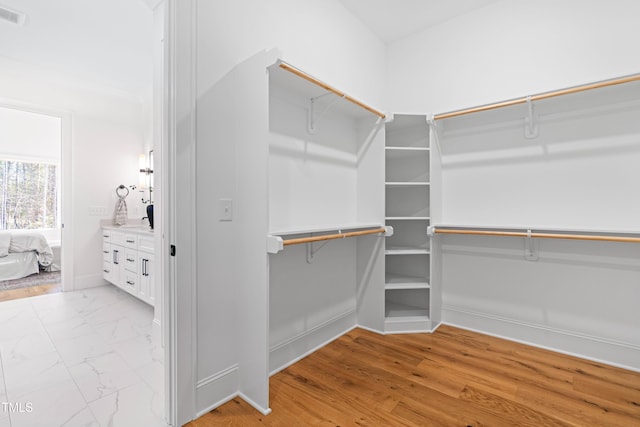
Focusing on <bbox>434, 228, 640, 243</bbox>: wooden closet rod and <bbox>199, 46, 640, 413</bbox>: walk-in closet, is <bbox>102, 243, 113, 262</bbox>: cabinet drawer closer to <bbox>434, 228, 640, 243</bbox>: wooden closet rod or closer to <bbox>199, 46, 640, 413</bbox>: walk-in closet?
<bbox>199, 46, 640, 413</bbox>: walk-in closet

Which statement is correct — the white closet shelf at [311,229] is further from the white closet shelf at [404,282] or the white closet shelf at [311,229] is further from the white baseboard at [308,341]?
the white baseboard at [308,341]

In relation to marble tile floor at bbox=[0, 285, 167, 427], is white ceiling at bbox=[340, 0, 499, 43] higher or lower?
higher

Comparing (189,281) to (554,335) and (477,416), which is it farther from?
(554,335)

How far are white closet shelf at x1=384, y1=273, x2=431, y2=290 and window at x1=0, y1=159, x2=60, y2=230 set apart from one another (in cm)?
678

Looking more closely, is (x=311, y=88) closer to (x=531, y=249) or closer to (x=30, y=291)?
(x=531, y=249)

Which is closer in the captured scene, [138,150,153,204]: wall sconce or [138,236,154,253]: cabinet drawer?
[138,236,154,253]: cabinet drawer

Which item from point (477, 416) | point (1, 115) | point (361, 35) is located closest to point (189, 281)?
point (477, 416)

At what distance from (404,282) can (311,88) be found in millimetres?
1763

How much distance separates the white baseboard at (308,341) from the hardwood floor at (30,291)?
357 cm

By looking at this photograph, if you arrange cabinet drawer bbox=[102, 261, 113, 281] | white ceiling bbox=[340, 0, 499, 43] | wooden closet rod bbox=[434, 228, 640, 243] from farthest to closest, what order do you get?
1. cabinet drawer bbox=[102, 261, 113, 281]
2. white ceiling bbox=[340, 0, 499, 43]
3. wooden closet rod bbox=[434, 228, 640, 243]

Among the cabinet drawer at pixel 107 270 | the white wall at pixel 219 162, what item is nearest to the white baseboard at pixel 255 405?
the white wall at pixel 219 162

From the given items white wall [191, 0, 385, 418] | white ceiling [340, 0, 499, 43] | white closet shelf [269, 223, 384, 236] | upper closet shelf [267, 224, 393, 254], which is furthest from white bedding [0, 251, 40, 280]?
white ceiling [340, 0, 499, 43]

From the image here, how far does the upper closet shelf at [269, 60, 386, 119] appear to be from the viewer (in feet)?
5.65

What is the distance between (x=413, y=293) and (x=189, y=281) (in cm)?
208
